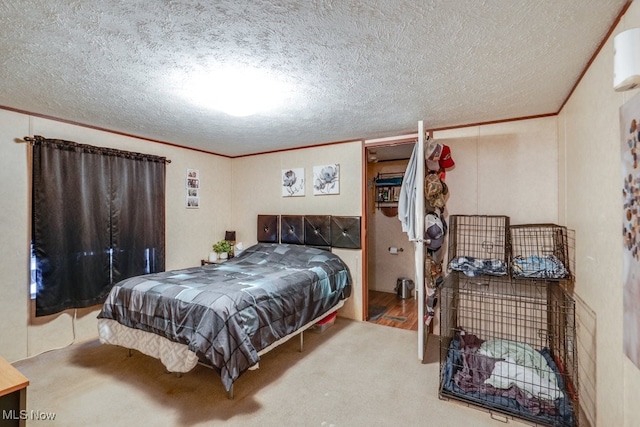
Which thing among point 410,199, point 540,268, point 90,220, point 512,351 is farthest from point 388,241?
point 90,220

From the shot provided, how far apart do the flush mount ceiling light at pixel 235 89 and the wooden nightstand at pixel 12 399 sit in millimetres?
1808

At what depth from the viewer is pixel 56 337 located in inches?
115

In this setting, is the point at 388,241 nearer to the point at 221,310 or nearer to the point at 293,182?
the point at 293,182

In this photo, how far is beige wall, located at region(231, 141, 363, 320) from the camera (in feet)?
12.5

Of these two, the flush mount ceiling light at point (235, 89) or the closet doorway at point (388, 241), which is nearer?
the flush mount ceiling light at point (235, 89)

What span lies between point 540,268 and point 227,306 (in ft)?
7.78

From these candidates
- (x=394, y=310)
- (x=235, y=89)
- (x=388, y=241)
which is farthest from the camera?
(x=388, y=241)

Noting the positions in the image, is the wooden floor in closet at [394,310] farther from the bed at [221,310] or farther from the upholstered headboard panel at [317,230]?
the upholstered headboard panel at [317,230]

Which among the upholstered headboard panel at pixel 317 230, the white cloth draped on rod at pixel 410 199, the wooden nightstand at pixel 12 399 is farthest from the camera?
the upholstered headboard panel at pixel 317 230

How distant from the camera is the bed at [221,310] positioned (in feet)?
6.69

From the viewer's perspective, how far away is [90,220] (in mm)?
3074

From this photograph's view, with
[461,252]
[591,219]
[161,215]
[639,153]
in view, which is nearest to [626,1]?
[639,153]

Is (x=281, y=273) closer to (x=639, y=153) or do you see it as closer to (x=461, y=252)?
(x=461, y=252)

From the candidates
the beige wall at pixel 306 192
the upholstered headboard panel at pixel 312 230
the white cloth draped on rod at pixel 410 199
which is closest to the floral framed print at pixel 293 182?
the beige wall at pixel 306 192
